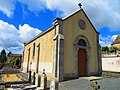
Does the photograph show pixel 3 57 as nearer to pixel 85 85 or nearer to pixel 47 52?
pixel 47 52

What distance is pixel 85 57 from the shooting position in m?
17.4

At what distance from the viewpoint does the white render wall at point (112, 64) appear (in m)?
25.1

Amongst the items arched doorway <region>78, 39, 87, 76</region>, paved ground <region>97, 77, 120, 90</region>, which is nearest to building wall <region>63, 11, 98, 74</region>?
arched doorway <region>78, 39, 87, 76</region>

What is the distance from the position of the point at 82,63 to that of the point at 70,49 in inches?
110

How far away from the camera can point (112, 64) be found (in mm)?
26391

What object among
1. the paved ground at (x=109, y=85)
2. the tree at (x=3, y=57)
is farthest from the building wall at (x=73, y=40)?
the tree at (x=3, y=57)

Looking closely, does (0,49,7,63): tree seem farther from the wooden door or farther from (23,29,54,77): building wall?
the wooden door

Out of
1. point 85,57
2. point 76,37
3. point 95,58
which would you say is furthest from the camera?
point 95,58

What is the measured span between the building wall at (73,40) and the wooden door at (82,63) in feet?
3.42

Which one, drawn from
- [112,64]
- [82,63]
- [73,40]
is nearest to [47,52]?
[73,40]

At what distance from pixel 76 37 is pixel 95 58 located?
181 inches

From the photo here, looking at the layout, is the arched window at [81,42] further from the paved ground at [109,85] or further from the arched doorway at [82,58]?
the paved ground at [109,85]

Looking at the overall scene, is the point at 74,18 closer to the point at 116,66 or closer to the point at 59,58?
the point at 59,58

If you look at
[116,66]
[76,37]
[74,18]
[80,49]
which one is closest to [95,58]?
[80,49]
